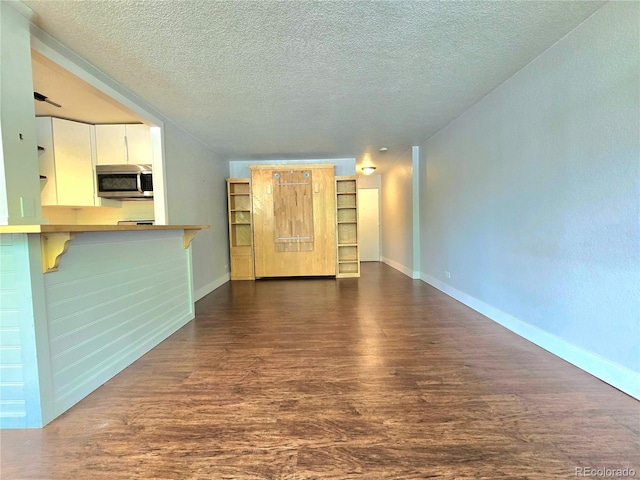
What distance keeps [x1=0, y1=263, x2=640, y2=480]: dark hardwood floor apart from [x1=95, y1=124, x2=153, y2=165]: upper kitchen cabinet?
2427 millimetres

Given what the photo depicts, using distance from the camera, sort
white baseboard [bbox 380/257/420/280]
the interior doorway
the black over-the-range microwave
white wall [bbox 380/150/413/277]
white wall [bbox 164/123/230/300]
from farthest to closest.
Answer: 1. the interior doorway
2. white wall [bbox 380/150/413/277]
3. white baseboard [bbox 380/257/420/280]
4. white wall [bbox 164/123/230/300]
5. the black over-the-range microwave

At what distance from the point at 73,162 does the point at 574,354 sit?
5.39 meters

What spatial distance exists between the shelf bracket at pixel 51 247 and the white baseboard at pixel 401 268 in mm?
4956

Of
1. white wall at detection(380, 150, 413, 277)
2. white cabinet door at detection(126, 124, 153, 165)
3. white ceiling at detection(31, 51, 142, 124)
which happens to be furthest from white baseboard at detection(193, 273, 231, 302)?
white wall at detection(380, 150, 413, 277)

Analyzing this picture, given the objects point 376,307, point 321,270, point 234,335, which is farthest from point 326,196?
point 234,335

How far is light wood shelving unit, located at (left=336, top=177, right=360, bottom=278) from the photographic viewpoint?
5.81 metres

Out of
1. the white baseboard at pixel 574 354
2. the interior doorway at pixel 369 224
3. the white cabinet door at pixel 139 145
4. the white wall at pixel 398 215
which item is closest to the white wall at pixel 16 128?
the white cabinet door at pixel 139 145

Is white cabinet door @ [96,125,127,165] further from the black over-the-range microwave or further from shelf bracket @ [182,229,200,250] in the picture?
shelf bracket @ [182,229,200,250]

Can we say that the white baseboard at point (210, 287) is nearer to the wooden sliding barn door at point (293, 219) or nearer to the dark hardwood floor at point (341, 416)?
the wooden sliding barn door at point (293, 219)

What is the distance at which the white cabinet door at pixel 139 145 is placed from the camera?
11.5ft

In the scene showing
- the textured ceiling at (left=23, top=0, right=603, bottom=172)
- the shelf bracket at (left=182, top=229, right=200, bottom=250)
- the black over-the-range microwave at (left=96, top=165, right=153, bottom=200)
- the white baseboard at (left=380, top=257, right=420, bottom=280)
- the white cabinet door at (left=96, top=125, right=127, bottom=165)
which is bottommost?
the white baseboard at (left=380, top=257, right=420, bottom=280)

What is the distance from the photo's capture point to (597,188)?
1.80m

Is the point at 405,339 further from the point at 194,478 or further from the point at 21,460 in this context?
the point at 21,460

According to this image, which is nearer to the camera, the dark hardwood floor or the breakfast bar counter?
the dark hardwood floor
